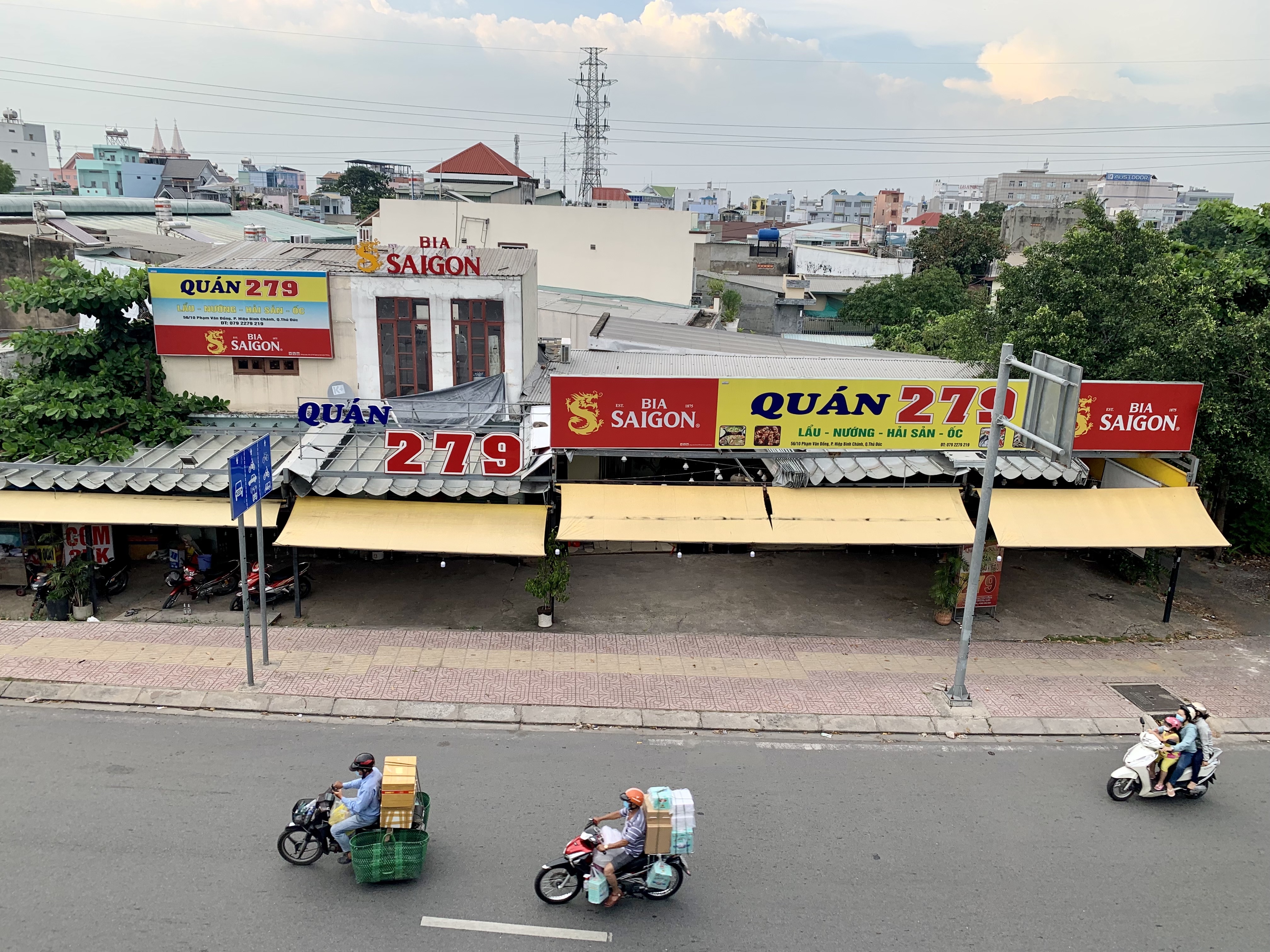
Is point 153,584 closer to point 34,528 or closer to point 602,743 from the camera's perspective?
point 34,528

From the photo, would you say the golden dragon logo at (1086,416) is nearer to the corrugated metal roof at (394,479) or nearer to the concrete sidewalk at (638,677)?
the concrete sidewalk at (638,677)

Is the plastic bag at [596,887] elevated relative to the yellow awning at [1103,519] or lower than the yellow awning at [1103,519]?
lower

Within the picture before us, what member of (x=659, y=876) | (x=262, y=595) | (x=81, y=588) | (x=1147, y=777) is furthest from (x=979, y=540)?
(x=81, y=588)

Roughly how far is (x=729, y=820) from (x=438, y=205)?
37759 mm

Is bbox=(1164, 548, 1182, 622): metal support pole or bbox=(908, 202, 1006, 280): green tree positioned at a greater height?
bbox=(908, 202, 1006, 280): green tree

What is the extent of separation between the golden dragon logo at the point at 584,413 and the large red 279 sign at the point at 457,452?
1.07m

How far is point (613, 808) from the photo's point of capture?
10617 millimetres

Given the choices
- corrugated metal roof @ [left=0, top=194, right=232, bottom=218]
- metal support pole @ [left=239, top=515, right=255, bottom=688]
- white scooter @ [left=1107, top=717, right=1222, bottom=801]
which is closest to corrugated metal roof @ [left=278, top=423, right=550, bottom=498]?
metal support pole @ [left=239, top=515, right=255, bottom=688]

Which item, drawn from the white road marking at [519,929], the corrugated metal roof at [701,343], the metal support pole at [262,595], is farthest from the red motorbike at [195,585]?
the white road marking at [519,929]

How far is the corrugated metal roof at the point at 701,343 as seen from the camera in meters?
24.1

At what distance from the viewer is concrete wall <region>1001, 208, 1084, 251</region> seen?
191 ft

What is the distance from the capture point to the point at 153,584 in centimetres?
1814

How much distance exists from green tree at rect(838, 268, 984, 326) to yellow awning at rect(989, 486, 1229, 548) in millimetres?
31507

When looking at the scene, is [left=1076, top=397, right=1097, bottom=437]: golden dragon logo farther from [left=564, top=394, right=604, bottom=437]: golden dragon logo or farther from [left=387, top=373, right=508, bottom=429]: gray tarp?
[left=387, top=373, right=508, bottom=429]: gray tarp
